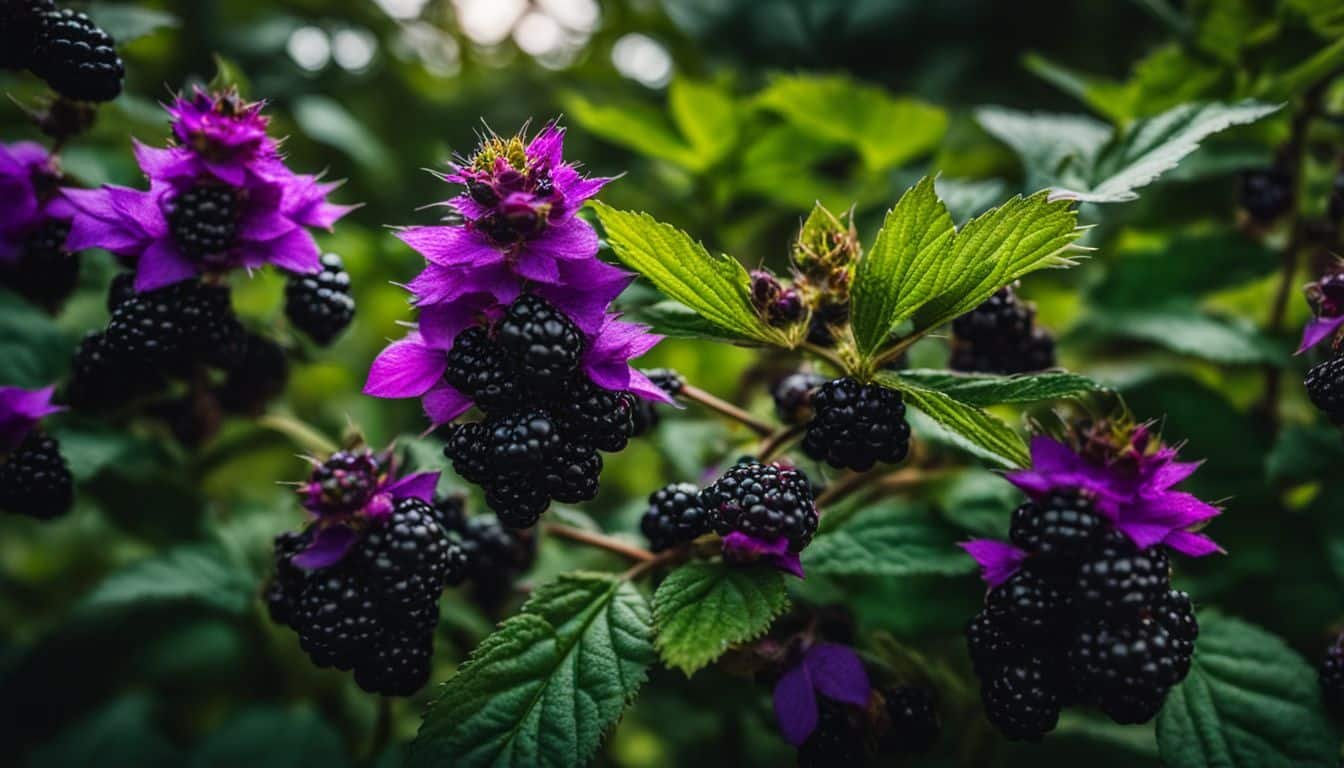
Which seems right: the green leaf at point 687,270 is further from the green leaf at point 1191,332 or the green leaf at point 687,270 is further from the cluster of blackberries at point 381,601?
the green leaf at point 1191,332

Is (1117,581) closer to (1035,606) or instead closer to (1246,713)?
(1035,606)

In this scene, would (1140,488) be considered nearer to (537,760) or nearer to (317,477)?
(537,760)

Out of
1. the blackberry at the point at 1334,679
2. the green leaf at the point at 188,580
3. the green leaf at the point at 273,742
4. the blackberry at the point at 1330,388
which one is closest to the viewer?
the blackberry at the point at 1330,388

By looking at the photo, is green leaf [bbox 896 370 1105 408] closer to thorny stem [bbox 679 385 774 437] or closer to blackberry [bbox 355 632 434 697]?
thorny stem [bbox 679 385 774 437]

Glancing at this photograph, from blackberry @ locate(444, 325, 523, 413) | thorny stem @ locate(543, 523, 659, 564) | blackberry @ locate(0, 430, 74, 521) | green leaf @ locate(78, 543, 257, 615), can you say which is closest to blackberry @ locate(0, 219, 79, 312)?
blackberry @ locate(0, 430, 74, 521)

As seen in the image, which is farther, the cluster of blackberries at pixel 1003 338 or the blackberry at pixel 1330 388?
the cluster of blackberries at pixel 1003 338

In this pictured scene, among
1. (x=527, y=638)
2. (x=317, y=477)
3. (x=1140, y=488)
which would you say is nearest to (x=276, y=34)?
(x=317, y=477)

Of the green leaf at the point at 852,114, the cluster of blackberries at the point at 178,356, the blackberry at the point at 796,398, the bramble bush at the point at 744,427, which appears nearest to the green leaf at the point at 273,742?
the bramble bush at the point at 744,427
